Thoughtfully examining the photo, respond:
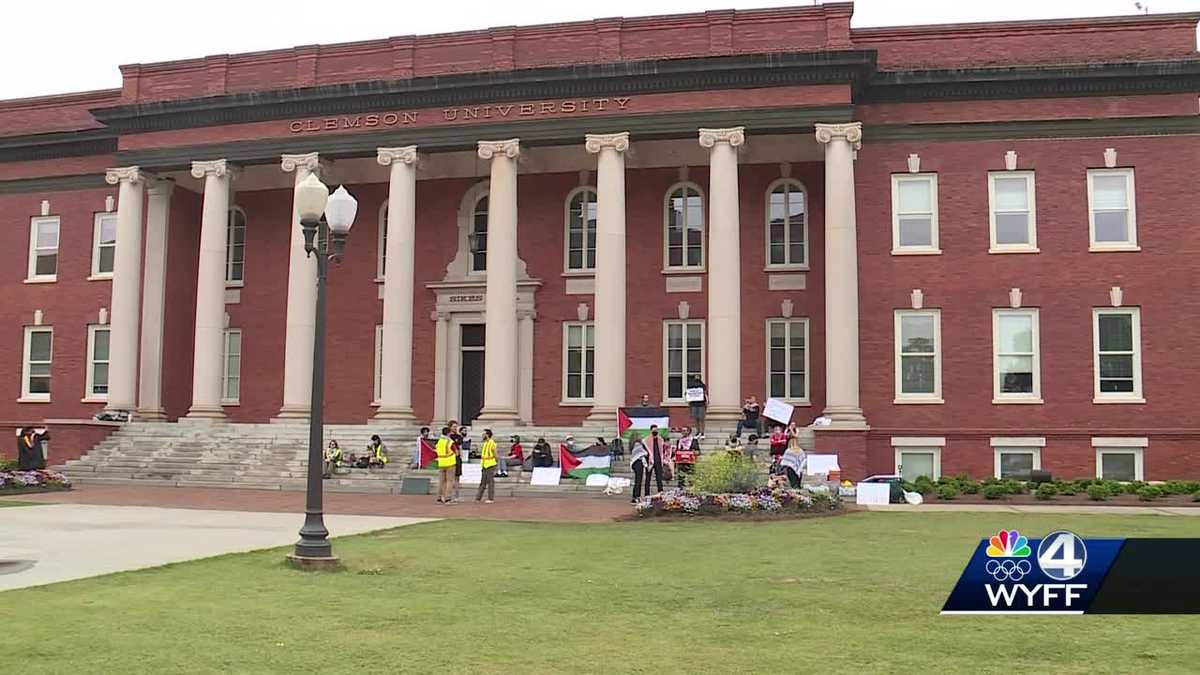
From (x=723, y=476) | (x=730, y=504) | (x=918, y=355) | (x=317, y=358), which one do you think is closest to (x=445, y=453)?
(x=723, y=476)

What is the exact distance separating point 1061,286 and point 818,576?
2111cm

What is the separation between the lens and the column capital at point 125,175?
34.8 metres

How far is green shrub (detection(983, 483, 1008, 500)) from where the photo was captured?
79.6 ft

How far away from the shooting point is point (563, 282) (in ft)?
115

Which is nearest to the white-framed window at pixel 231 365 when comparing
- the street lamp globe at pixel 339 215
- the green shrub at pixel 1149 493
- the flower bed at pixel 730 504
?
the flower bed at pixel 730 504

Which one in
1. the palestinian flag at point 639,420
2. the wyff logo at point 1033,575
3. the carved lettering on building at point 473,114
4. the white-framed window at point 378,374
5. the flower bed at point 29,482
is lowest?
the flower bed at point 29,482

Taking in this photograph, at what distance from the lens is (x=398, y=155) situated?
106ft

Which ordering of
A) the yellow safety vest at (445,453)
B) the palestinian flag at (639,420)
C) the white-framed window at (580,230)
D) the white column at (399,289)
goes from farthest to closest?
the white-framed window at (580,230) < the white column at (399,289) < the palestinian flag at (639,420) < the yellow safety vest at (445,453)

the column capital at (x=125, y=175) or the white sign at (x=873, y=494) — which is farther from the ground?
the column capital at (x=125, y=175)

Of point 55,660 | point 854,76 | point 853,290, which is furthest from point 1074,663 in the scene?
point 854,76

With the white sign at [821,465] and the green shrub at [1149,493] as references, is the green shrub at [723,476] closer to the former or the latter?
the white sign at [821,465]

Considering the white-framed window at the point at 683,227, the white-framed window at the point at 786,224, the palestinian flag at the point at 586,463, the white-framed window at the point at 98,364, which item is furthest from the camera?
the white-framed window at the point at 98,364

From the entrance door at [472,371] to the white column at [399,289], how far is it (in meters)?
3.55

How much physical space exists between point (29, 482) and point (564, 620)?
2165 cm
